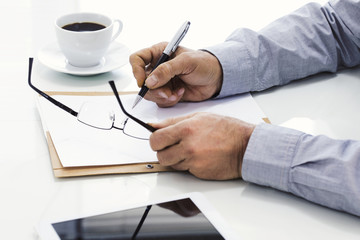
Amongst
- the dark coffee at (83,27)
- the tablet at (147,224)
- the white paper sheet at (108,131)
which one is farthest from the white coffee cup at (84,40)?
the tablet at (147,224)

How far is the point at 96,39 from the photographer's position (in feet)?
3.97

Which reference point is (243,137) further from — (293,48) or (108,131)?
(293,48)

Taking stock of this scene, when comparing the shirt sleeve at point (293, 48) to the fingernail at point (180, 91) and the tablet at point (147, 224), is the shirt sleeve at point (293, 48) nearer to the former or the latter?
the fingernail at point (180, 91)

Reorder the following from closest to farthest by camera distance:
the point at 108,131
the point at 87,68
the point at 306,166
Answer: the point at 306,166
the point at 108,131
the point at 87,68

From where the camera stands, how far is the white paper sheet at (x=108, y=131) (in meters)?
0.96

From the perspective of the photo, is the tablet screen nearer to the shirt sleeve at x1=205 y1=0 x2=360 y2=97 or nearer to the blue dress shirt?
the blue dress shirt

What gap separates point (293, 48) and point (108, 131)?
1.70 ft

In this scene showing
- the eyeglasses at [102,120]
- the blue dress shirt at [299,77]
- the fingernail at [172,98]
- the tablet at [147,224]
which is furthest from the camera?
the fingernail at [172,98]

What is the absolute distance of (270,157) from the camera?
36.7 inches

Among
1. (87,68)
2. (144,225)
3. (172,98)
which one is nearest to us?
(144,225)

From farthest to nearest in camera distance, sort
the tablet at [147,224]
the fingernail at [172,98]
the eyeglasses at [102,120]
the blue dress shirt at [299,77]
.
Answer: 1. the fingernail at [172,98]
2. the eyeglasses at [102,120]
3. the blue dress shirt at [299,77]
4. the tablet at [147,224]

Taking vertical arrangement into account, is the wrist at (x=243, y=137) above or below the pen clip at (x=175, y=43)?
below

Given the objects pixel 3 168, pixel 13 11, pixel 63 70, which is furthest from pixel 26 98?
pixel 13 11

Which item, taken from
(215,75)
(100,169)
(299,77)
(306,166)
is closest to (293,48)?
(299,77)
